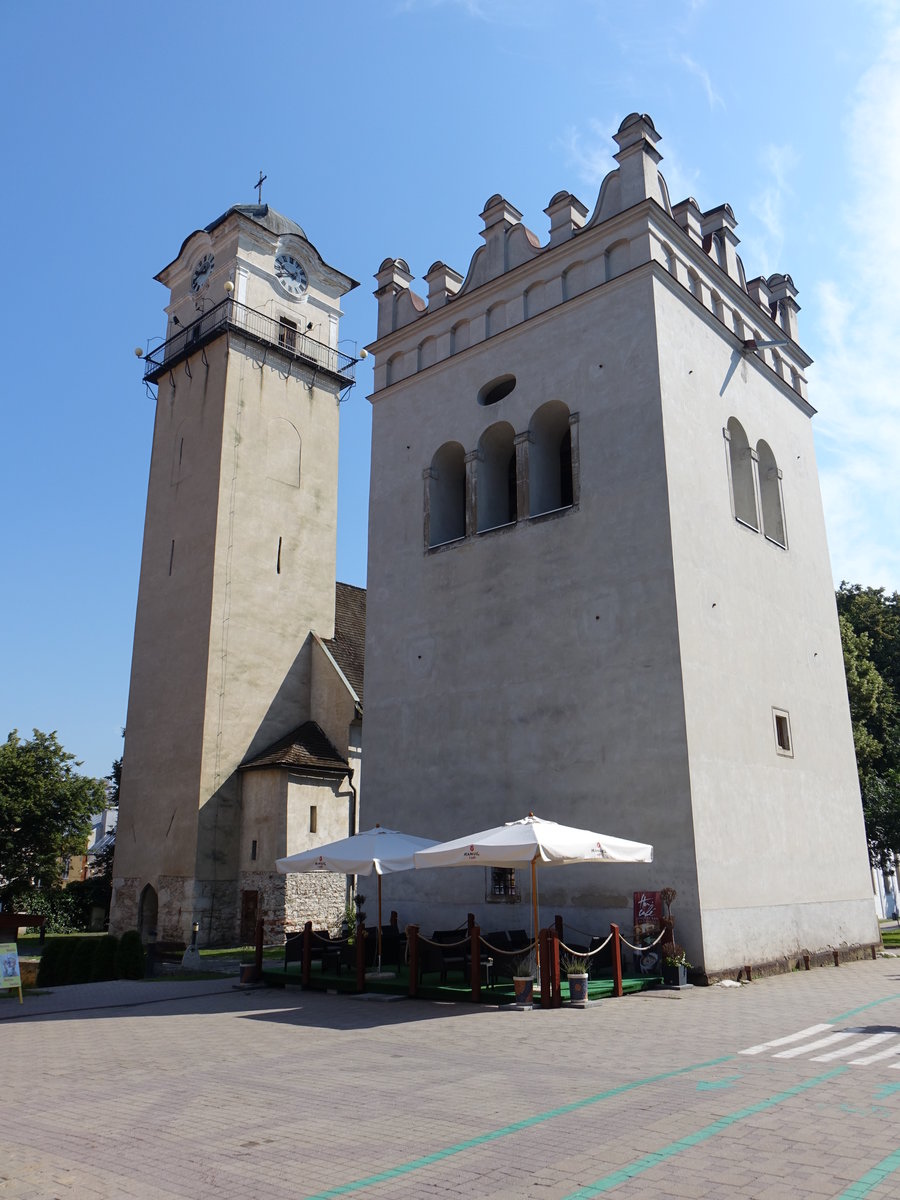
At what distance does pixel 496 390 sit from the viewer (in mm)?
21453

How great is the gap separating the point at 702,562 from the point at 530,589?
341 cm

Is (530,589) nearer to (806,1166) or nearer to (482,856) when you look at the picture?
(482,856)

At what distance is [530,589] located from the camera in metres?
18.8

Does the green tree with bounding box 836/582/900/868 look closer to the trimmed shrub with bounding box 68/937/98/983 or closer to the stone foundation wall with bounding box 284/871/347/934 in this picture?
the stone foundation wall with bounding box 284/871/347/934

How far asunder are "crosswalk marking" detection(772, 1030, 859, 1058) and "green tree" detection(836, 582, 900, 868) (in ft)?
68.3

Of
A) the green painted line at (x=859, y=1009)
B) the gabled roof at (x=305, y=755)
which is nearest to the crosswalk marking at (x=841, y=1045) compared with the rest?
the green painted line at (x=859, y=1009)

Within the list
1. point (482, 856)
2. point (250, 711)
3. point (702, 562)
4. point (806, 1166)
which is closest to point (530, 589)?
point (702, 562)

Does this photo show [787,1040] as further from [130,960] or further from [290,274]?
[290,274]

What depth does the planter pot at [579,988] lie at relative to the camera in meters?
12.9

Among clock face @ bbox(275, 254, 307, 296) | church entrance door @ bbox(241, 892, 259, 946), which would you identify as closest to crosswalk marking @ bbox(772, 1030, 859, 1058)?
church entrance door @ bbox(241, 892, 259, 946)

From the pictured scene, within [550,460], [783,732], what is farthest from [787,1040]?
[550,460]

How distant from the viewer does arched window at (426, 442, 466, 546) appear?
21516mm

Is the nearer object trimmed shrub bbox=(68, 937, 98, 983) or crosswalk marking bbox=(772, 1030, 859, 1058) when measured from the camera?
crosswalk marking bbox=(772, 1030, 859, 1058)

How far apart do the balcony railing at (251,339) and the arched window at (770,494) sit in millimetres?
21192
